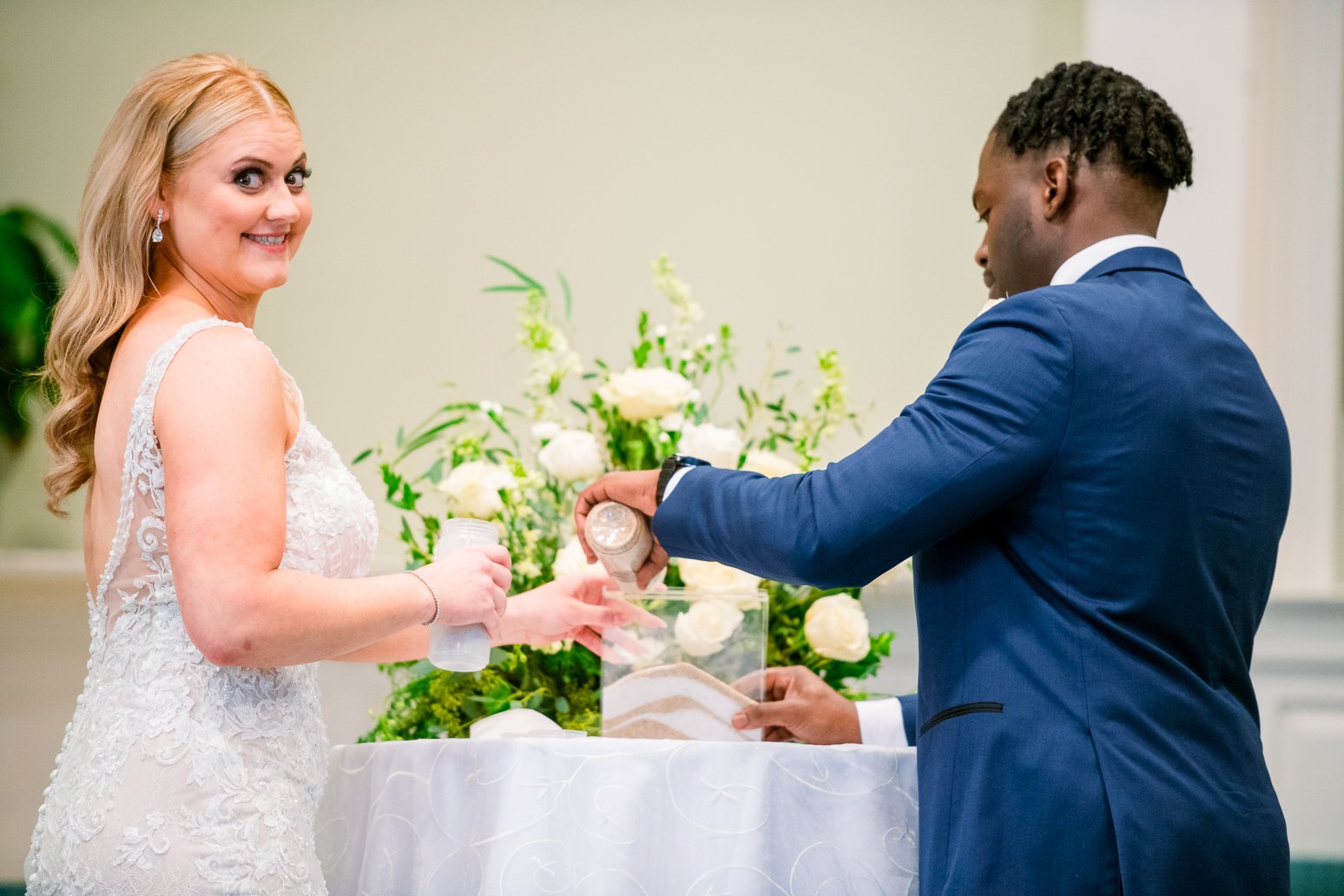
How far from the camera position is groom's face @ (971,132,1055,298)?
6.16ft

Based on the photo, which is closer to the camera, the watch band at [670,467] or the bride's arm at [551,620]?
the watch band at [670,467]

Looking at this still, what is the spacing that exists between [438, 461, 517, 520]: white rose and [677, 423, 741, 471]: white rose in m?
0.32

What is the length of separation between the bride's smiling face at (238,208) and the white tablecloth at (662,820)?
73cm

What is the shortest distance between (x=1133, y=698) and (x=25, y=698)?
3.50 meters

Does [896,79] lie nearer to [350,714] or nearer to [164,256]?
[350,714]

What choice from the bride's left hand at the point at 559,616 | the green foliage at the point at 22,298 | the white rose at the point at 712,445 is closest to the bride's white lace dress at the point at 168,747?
the bride's left hand at the point at 559,616

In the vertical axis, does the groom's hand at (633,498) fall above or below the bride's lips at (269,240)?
below

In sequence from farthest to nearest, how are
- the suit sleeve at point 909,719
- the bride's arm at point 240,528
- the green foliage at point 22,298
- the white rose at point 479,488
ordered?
the green foliage at point 22,298
the white rose at point 479,488
the suit sleeve at point 909,719
the bride's arm at point 240,528

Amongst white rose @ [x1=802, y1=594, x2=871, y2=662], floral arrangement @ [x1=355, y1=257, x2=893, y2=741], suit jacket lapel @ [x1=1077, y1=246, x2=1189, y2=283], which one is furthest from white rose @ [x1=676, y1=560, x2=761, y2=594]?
suit jacket lapel @ [x1=1077, y1=246, x2=1189, y2=283]

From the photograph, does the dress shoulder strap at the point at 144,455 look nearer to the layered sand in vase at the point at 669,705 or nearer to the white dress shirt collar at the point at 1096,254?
the layered sand in vase at the point at 669,705

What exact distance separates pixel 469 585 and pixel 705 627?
425mm

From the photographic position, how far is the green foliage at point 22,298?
12.8 feet

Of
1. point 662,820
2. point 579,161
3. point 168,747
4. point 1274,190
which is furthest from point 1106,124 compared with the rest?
point 579,161

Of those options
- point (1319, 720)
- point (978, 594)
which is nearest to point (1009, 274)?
point (978, 594)
